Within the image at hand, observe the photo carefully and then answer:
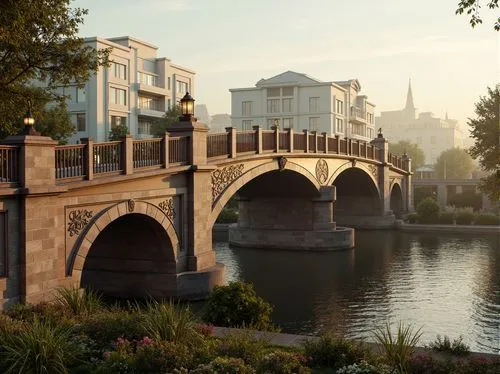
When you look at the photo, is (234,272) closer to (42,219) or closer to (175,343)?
(42,219)

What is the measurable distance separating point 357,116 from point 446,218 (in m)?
41.0

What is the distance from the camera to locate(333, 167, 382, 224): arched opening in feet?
175

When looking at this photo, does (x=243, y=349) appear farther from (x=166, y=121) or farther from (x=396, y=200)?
(x=396, y=200)

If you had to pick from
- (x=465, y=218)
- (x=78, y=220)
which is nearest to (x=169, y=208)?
(x=78, y=220)

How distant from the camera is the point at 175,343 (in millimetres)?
10891

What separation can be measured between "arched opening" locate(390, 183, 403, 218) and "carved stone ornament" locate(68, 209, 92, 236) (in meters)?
48.0

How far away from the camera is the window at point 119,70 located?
190 feet

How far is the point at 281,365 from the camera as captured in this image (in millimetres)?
9656

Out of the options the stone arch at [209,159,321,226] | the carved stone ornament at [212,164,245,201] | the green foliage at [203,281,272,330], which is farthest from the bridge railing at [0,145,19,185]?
the carved stone ornament at [212,164,245,201]

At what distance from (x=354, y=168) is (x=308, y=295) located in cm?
2436

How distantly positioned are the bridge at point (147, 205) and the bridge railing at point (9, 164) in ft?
0.09

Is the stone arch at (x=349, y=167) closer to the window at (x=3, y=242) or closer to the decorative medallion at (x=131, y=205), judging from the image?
the decorative medallion at (x=131, y=205)

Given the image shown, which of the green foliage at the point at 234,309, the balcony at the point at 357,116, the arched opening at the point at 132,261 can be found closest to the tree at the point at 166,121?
the arched opening at the point at 132,261

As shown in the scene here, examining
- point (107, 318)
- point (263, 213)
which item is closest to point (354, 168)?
point (263, 213)
